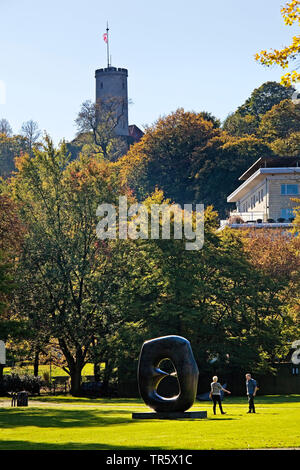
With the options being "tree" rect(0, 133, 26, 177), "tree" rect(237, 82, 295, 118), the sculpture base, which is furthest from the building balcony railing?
the sculpture base

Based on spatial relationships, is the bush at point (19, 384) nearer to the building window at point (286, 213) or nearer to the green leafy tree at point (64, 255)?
the green leafy tree at point (64, 255)

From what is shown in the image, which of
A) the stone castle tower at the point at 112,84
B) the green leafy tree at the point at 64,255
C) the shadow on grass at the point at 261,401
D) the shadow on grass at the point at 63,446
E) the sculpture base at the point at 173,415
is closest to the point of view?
the shadow on grass at the point at 63,446

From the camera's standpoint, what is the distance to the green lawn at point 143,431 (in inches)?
832

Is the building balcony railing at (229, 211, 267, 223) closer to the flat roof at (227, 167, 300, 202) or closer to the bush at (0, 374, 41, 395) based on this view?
the flat roof at (227, 167, 300, 202)

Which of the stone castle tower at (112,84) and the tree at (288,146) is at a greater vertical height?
the stone castle tower at (112,84)

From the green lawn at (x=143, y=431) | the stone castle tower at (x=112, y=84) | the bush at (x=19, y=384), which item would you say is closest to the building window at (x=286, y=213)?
the bush at (x=19, y=384)

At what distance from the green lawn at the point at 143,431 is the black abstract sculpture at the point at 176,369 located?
3.94ft

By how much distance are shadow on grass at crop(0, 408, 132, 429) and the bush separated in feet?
53.2

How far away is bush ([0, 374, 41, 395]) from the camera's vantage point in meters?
54.8

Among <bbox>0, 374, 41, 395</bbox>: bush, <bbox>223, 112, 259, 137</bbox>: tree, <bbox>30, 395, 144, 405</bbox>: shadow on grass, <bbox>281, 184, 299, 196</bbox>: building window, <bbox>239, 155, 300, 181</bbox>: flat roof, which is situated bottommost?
<bbox>30, 395, 144, 405</bbox>: shadow on grass

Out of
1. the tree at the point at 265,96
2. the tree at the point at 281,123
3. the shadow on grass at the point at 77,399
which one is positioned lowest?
the shadow on grass at the point at 77,399

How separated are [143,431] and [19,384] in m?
31.3

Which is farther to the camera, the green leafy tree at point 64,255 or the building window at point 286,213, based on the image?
the building window at point 286,213

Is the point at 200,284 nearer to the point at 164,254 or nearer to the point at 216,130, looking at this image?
the point at 164,254
